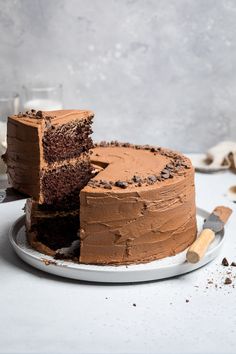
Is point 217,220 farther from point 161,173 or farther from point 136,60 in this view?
point 136,60

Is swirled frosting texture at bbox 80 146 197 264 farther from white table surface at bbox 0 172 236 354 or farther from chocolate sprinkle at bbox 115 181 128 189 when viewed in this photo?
white table surface at bbox 0 172 236 354

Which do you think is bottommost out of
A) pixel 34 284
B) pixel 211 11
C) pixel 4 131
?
pixel 34 284

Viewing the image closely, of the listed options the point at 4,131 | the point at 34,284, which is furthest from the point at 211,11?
the point at 34,284

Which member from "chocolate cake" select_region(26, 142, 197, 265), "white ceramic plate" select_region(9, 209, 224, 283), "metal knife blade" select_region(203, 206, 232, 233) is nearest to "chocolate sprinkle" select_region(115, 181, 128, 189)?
"chocolate cake" select_region(26, 142, 197, 265)

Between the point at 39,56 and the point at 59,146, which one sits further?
the point at 39,56

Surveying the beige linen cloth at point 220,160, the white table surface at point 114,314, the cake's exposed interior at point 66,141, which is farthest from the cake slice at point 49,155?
the beige linen cloth at point 220,160

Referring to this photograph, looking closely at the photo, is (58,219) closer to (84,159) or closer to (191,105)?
(84,159)
